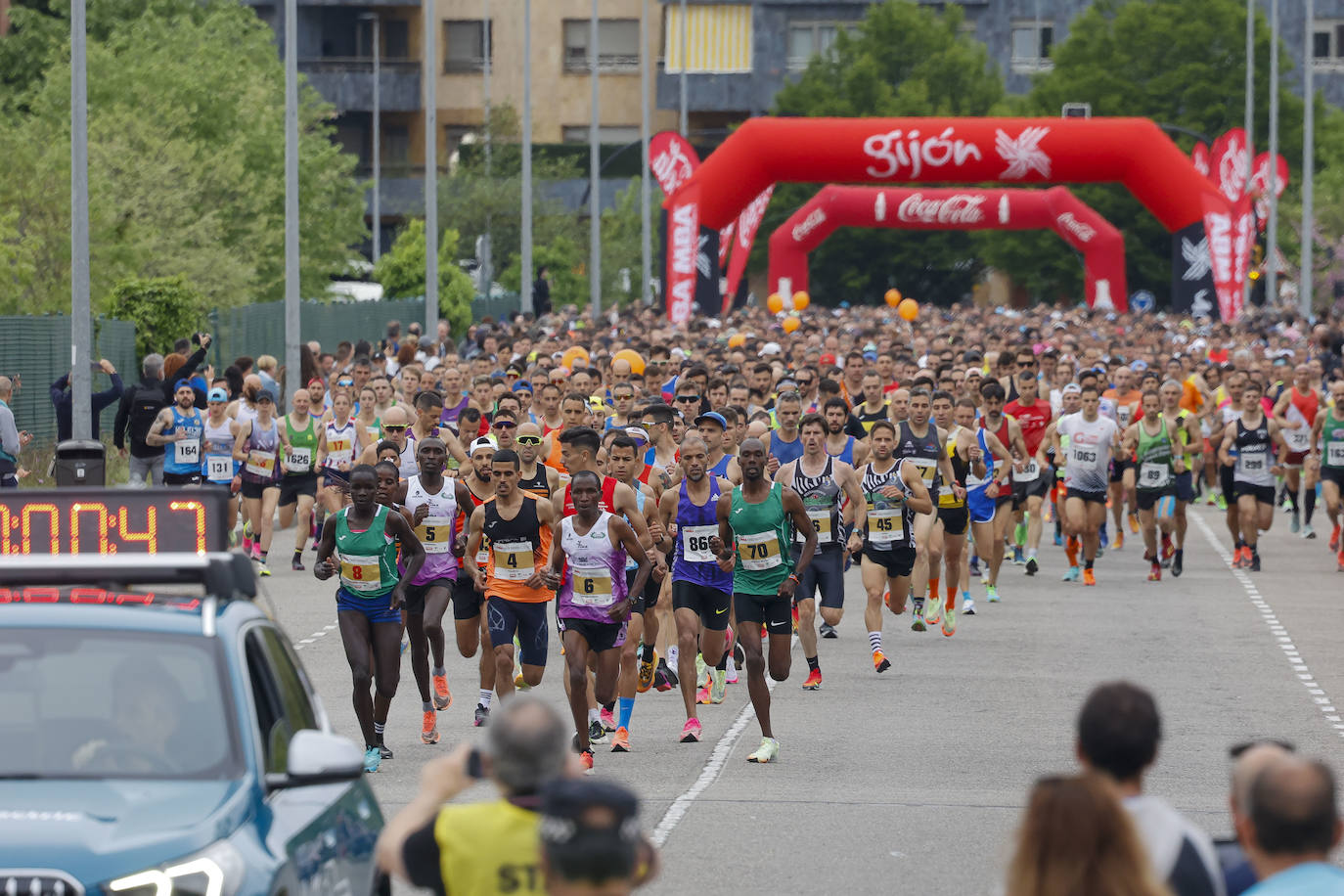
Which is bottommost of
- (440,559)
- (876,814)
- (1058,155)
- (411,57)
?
(876,814)

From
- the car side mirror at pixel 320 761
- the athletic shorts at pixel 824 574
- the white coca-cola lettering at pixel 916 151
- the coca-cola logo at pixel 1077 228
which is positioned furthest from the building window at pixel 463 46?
the car side mirror at pixel 320 761

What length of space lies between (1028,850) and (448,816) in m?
1.36

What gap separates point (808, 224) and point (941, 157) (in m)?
16.4

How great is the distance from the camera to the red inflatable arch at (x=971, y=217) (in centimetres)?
5638

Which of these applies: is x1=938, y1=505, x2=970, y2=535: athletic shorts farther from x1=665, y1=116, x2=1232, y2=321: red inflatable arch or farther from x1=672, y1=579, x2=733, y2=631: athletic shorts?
x1=665, y1=116, x2=1232, y2=321: red inflatable arch

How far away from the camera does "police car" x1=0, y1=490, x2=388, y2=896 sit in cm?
573

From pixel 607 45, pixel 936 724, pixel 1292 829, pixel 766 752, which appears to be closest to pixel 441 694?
pixel 766 752

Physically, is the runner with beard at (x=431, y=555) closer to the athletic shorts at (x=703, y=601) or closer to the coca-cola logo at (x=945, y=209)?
the athletic shorts at (x=703, y=601)

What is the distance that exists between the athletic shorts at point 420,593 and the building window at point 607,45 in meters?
73.6

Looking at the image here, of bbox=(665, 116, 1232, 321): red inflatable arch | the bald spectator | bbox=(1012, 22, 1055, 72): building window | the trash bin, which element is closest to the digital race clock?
the bald spectator

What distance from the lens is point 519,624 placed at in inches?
503

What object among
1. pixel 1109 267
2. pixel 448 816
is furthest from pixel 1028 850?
pixel 1109 267

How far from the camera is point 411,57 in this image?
8675cm

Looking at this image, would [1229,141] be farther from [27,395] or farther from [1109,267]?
[27,395]
